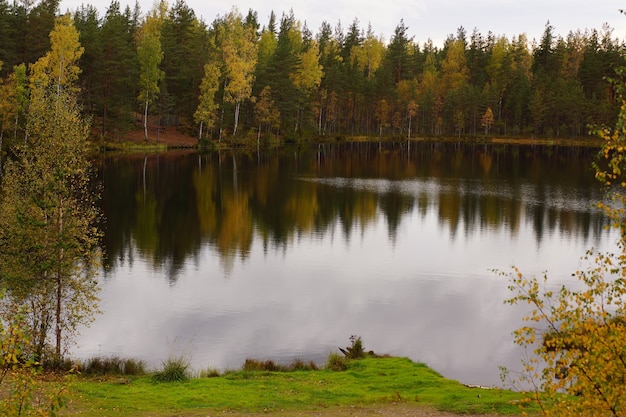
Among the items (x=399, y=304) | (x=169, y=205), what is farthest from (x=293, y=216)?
(x=399, y=304)

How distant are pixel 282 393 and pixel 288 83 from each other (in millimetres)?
109641

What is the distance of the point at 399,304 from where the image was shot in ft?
106

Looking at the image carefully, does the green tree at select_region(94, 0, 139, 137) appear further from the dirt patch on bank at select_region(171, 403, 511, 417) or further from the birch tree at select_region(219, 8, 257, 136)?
the dirt patch on bank at select_region(171, 403, 511, 417)

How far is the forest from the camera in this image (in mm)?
96688

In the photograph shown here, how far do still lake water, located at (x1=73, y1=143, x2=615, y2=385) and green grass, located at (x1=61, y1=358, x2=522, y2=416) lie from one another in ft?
10.6

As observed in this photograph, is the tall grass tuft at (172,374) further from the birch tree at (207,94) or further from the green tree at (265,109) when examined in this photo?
the green tree at (265,109)

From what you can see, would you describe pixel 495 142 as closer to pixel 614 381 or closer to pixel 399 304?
pixel 399 304

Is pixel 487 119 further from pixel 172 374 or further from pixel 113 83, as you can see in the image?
pixel 172 374

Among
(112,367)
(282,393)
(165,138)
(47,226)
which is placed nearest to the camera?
(282,393)

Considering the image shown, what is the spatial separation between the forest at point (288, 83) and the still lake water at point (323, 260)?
79.1 feet

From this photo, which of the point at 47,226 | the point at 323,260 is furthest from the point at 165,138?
the point at 47,226

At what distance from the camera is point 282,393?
19.5 meters


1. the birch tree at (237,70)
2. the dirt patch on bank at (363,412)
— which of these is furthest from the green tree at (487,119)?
the dirt patch on bank at (363,412)

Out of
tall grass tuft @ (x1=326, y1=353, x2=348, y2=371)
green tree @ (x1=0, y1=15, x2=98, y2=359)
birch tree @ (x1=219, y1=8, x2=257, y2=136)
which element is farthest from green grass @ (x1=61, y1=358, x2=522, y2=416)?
birch tree @ (x1=219, y1=8, x2=257, y2=136)
